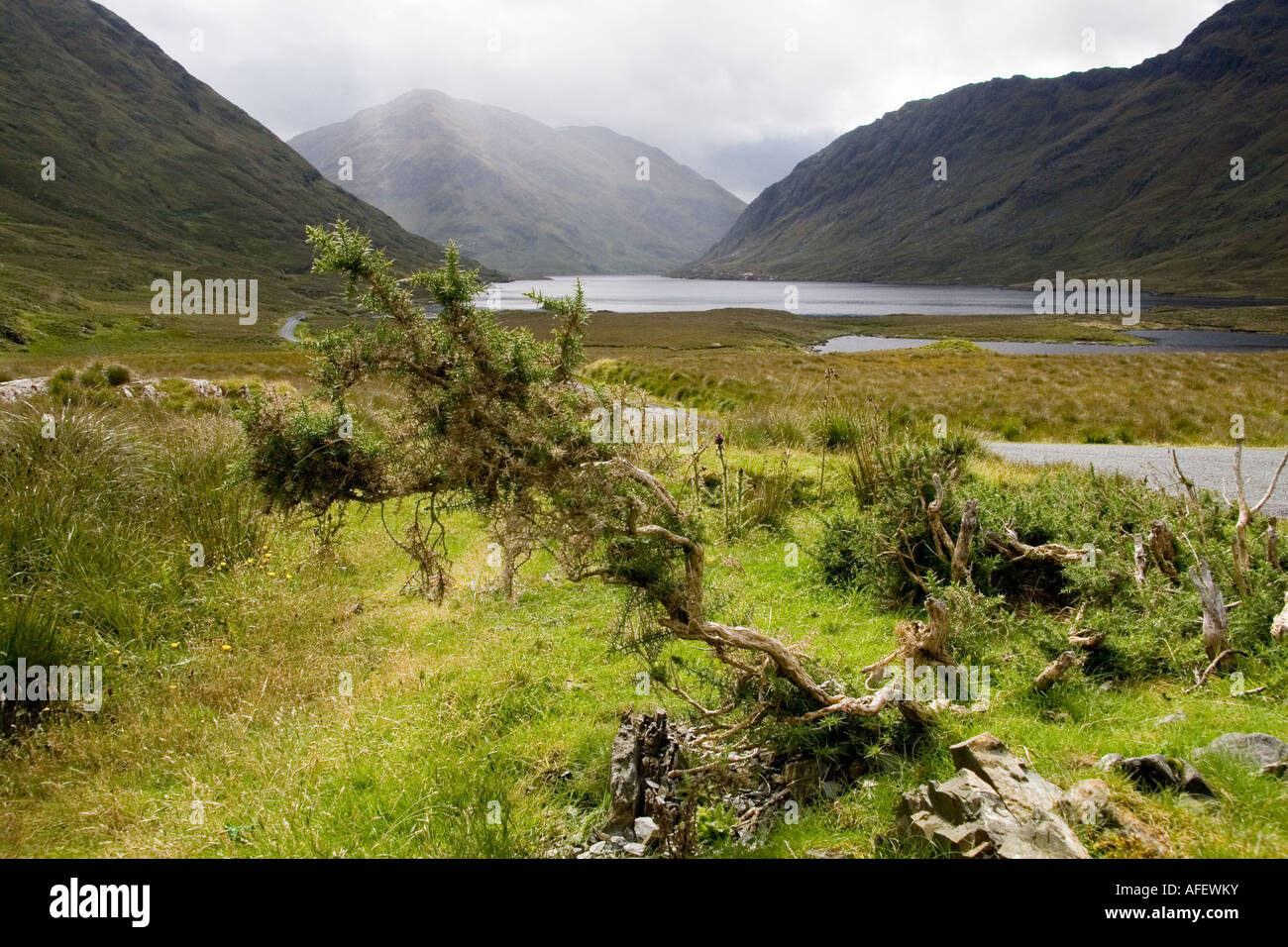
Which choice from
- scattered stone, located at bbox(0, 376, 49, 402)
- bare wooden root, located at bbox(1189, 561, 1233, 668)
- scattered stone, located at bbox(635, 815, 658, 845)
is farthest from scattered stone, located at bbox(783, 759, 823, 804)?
scattered stone, located at bbox(0, 376, 49, 402)

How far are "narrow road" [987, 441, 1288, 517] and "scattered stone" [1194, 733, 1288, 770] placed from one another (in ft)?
24.6

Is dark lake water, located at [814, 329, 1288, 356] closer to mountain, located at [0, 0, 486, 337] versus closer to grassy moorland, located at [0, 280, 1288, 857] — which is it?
grassy moorland, located at [0, 280, 1288, 857]

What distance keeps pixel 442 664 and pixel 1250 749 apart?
21.3 feet

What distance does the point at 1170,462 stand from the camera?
14.3 m

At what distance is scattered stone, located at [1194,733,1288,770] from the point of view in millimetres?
3797

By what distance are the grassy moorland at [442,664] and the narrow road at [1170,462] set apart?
2.35 metres

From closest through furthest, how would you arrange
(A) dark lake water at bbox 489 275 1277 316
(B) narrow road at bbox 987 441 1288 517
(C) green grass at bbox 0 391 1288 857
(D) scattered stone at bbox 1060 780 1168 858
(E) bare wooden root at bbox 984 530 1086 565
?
(D) scattered stone at bbox 1060 780 1168 858, (C) green grass at bbox 0 391 1288 857, (E) bare wooden root at bbox 984 530 1086 565, (B) narrow road at bbox 987 441 1288 517, (A) dark lake water at bbox 489 275 1277 316

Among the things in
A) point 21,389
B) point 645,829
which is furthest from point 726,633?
point 21,389

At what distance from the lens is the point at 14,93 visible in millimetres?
176125

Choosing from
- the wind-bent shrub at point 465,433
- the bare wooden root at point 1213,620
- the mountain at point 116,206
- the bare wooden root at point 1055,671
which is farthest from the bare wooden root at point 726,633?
the mountain at point 116,206

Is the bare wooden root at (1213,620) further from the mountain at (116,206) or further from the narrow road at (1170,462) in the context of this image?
the mountain at (116,206)

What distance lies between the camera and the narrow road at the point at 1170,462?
11219 mm

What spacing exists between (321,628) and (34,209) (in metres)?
177
